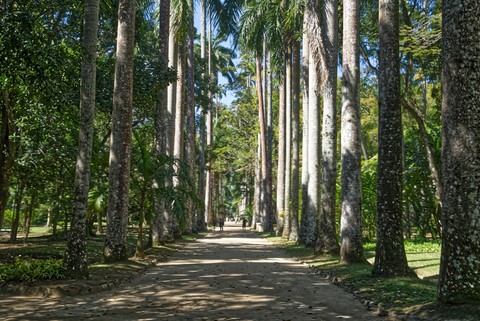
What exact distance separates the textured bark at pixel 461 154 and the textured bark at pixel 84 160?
6673mm

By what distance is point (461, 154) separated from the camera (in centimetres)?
658

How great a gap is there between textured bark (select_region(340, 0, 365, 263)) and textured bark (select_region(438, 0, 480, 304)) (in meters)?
6.38

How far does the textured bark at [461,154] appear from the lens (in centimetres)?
643

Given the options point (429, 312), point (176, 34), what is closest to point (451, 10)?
point (429, 312)

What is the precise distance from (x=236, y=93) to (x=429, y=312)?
45.1 m

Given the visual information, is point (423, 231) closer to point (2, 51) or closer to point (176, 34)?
point (176, 34)

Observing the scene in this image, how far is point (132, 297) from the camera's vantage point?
28.0ft

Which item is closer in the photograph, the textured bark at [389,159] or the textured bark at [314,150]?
the textured bark at [389,159]

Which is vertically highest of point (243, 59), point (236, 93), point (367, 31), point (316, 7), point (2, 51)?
point (243, 59)

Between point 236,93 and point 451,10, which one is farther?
point 236,93

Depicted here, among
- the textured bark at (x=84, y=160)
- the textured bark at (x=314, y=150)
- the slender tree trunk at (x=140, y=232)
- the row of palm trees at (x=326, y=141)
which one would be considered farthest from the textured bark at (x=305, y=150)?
the textured bark at (x=84, y=160)

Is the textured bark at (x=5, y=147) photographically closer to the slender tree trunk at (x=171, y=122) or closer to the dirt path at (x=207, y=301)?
the dirt path at (x=207, y=301)

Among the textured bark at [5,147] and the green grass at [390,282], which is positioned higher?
the textured bark at [5,147]

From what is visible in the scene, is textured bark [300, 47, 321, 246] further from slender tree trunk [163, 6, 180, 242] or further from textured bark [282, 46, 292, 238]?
textured bark [282, 46, 292, 238]
